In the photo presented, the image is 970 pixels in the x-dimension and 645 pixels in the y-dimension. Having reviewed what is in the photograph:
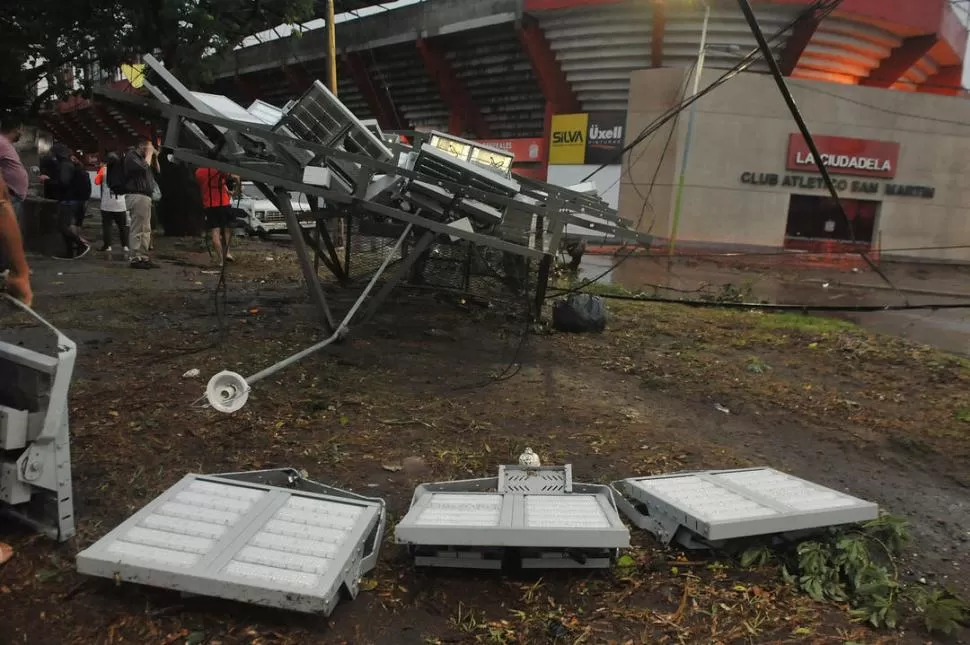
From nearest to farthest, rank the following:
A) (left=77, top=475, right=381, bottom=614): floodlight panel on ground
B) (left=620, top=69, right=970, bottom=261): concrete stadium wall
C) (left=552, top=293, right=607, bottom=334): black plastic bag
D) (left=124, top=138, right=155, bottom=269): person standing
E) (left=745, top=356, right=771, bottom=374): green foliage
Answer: (left=77, top=475, right=381, bottom=614): floodlight panel on ground, (left=745, top=356, right=771, bottom=374): green foliage, (left=552, top=293, right=607, bottom=334): black plastic bag, (left=124, top=138, right=155, bottom=269): person standing, (left=620, top=69, right=970, bottom=261): concrete stadium wall

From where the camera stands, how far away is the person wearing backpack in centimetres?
995

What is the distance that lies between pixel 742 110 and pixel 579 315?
14.4 m

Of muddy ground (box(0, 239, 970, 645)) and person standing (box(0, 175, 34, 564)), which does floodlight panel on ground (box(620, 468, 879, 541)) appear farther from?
person standing (box(0, 175, 34, 564))

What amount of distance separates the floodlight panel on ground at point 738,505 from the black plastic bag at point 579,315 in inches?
149

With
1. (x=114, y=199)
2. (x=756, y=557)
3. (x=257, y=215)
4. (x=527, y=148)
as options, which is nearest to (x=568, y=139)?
(x=527, y=148)

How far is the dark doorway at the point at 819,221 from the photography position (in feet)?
64.4

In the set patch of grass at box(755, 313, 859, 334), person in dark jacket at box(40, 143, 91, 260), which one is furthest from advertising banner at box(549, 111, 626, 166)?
person in dark jacket at box(40, 143, 91, 260)

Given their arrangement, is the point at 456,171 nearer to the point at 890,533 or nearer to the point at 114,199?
the point at 890,533

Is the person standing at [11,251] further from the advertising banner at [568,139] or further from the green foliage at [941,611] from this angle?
the advertising banner at [568,139]

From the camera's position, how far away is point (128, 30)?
10914 mm

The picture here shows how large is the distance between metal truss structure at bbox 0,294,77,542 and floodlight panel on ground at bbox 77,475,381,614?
40cm

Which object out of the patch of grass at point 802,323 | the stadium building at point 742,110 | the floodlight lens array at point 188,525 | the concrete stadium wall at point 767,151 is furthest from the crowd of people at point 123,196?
the concrete stadium wall at point 767,151

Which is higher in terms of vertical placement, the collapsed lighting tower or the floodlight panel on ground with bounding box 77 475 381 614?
the collapsed lighting tower

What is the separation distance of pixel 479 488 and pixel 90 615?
173 centimetres
